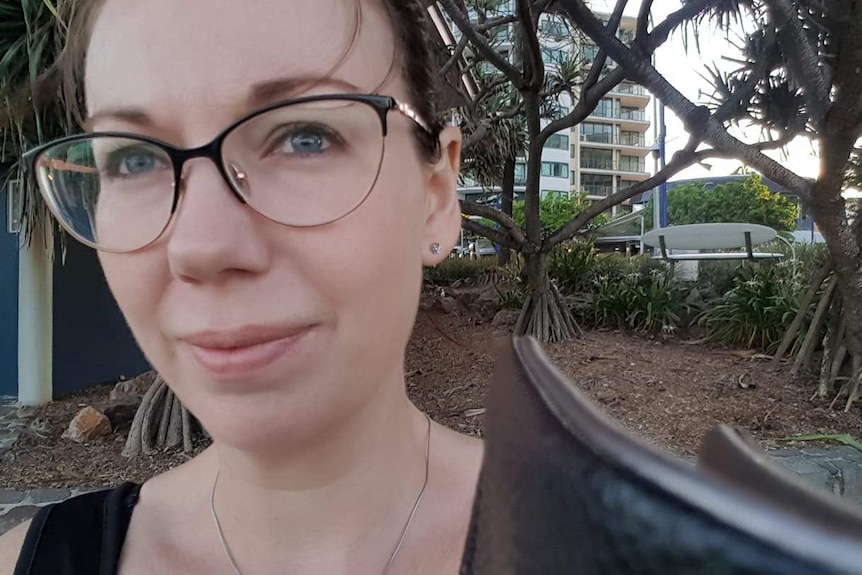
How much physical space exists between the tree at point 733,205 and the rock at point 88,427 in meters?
18.6

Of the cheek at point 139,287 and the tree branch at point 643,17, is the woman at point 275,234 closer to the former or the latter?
the cheek at point 139,287

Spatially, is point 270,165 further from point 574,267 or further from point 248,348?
point 574,267

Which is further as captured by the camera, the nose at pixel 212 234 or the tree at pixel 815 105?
the tree at pixel 815 105

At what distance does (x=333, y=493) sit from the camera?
77 centimetres

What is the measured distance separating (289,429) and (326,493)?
0.17 metres

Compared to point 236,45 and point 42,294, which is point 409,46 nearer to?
point 236,45

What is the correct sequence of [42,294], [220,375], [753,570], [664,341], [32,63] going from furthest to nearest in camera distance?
[664,341] < [42,294] < [32,63] < [220,375] < [753,570]

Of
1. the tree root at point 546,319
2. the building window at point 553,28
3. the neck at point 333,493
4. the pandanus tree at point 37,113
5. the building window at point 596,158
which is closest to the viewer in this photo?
the neck at point 333,493

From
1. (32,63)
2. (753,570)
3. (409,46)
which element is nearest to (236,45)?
(409,46)

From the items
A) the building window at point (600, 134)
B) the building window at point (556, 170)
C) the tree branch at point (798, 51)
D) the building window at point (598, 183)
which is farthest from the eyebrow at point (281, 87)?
the building window at point (600, 134)

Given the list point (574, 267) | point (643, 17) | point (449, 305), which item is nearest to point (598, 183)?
point (574, 267)

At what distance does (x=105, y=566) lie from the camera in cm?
87

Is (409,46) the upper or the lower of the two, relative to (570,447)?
upper

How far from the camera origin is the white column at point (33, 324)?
545 centimetres
